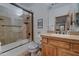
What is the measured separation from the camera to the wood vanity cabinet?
142cm

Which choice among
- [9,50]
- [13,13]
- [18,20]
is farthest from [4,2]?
[9,50]

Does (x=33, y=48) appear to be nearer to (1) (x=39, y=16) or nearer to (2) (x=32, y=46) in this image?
(2) (x=32, y=46)

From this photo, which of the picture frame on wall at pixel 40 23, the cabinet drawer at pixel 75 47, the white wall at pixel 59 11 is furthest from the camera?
the picture frame on wall at pixel 40 23

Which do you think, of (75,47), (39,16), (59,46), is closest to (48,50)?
(59,46)

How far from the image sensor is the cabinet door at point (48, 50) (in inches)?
63.1

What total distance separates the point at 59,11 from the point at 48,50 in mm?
612

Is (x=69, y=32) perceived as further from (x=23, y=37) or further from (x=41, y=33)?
(x=23, y=37)

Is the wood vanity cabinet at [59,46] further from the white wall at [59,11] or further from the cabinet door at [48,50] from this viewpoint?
the white wall at [59,11]

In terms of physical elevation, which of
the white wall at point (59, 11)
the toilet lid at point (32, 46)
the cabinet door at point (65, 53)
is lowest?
the cabinet door at point (65, 53)

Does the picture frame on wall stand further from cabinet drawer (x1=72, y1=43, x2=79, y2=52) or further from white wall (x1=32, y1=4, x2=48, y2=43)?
cabinet drawer (x1=72, y1=43, x2=79, y2=52)

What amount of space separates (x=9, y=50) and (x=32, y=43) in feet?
1.18

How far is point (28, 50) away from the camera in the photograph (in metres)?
1.66

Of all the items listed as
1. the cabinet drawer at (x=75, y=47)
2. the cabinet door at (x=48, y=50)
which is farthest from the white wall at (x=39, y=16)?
the cabinet drawer at (x=75, y=47)

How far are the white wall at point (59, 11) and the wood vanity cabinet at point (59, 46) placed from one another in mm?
190
